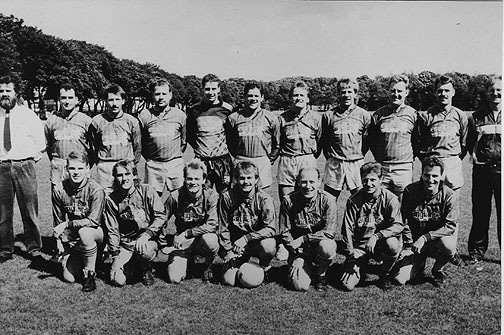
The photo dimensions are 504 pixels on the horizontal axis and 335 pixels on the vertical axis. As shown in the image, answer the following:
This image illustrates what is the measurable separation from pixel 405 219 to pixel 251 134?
1924 mm

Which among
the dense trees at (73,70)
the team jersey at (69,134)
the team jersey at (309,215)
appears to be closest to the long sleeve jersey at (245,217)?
the team jersey at (309,215)

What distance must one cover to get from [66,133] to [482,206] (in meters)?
4.80

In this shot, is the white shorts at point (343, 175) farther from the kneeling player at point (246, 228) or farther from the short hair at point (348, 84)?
the kneeling player at point (246, 228)

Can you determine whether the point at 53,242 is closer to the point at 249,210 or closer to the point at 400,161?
the point at 249,210

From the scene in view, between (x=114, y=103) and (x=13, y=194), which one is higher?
(x=114, y=103)

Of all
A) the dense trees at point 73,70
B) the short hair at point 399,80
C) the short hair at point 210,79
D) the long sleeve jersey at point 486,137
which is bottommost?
the long sleeve jersey at point 486,137

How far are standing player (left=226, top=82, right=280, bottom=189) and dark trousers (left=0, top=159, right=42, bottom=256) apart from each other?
7.87ft

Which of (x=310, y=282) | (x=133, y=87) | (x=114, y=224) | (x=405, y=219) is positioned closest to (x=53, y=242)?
(x=114, y=224)

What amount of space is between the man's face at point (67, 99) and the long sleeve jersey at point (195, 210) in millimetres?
1639

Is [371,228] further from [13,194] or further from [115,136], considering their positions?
[13,194]

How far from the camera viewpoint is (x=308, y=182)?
14.9 ft

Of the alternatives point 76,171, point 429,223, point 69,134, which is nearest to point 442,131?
point 429,223

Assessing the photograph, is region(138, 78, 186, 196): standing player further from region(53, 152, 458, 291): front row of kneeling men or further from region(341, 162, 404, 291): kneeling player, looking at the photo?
region(341, 162, 404, 291): kneeling player

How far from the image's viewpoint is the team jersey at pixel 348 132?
544 cm
